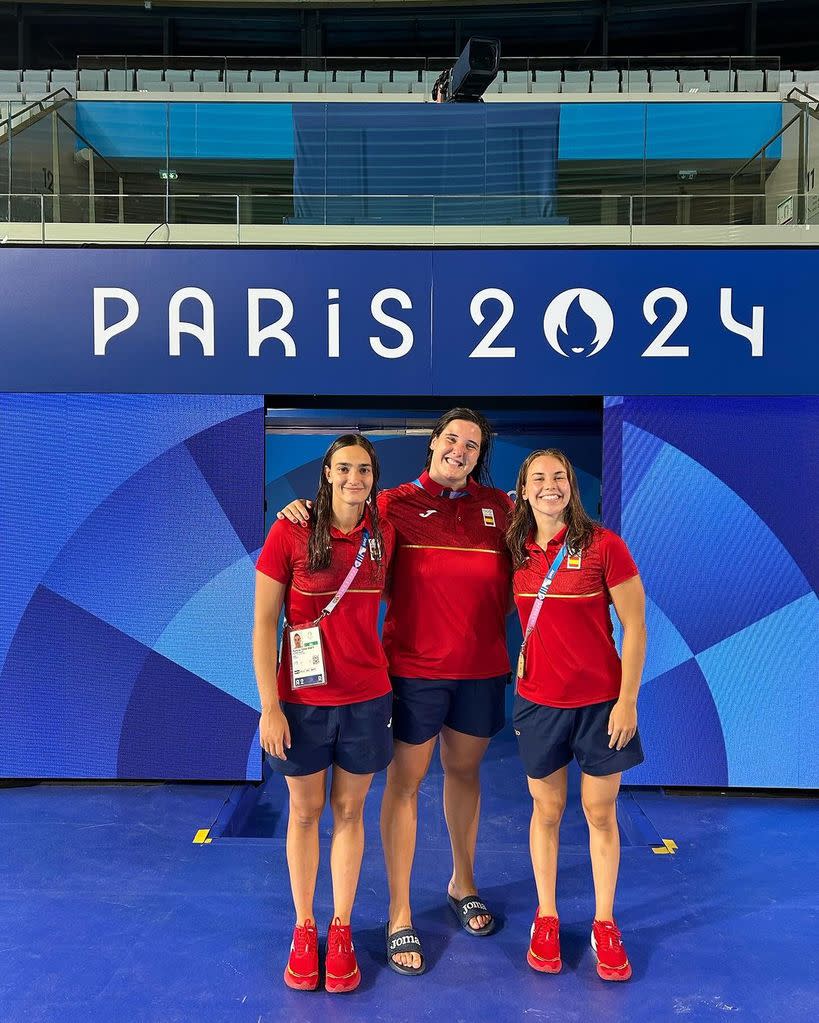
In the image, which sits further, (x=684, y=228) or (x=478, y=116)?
(x=478, y=116)

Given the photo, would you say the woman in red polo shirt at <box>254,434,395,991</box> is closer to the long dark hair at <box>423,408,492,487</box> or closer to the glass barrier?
the long dark hair at <box>423,408,492,487</box>

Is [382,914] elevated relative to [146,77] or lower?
lower

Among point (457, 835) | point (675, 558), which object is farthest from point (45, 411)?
point (675, 558)

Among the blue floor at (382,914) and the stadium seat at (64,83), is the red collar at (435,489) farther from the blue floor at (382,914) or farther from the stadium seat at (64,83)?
the stadium seat at (64,83)

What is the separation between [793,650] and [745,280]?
69.2 inches

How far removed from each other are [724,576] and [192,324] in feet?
9.15

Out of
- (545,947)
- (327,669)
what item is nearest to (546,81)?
(327,669)

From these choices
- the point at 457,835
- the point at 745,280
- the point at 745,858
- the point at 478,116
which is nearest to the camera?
the point at 457,835

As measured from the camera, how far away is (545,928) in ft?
7.87

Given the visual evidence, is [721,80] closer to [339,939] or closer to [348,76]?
[348,76]

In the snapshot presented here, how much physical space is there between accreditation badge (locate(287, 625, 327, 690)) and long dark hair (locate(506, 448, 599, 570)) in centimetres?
66

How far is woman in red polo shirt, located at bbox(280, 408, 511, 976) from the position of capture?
7.96 feet

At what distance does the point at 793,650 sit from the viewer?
3674 mm

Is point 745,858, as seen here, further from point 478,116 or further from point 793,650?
point 478,116
